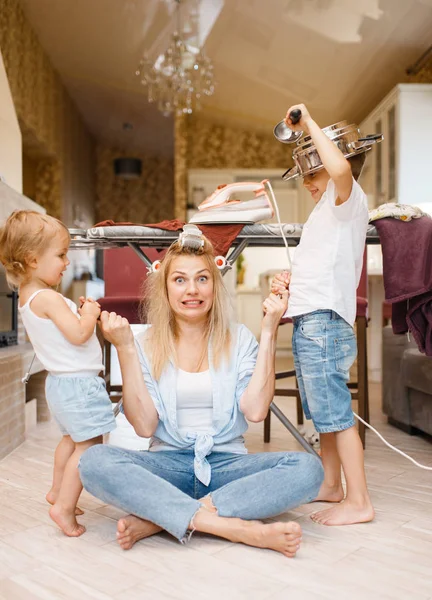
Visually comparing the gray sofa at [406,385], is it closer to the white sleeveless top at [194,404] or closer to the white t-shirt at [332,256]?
the white t-shirt at [332,256]

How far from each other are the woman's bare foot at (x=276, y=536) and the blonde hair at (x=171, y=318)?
41 cm

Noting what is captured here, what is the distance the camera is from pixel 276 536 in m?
1.20

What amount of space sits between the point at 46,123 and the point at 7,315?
3185mm

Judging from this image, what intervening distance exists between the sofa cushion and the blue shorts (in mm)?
1356

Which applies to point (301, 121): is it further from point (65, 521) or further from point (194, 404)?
point (65, 521)

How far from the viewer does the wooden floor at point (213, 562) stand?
1.06 meters

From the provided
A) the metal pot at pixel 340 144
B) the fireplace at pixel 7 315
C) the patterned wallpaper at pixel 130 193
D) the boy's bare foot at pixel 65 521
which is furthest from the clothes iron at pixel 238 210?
the patterned wallpaper at pixel 130 193

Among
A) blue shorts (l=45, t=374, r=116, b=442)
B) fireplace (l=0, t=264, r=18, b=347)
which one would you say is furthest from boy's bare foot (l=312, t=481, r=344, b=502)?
fireplace (l=0, t=264, r=18, b=347)

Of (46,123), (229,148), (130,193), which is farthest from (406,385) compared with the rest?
(130,193)

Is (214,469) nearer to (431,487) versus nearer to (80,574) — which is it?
(80,574)

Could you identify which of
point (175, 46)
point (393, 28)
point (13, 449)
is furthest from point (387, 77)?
point (13, 449)

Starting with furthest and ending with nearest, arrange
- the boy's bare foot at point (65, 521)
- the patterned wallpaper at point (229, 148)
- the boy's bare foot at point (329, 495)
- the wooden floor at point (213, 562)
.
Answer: the patterned wallpaper at point (229, 148)
the boy's bare foot at point (329, 495)
the boy's bare foot at point (65, 521)
the wooden floor at point (213, 562)

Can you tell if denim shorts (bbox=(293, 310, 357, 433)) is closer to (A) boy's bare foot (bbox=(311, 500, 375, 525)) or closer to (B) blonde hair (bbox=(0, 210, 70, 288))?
(A) boy's bare foot (bbox=(311, 500, 375, 525))

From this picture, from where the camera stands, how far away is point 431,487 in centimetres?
172
